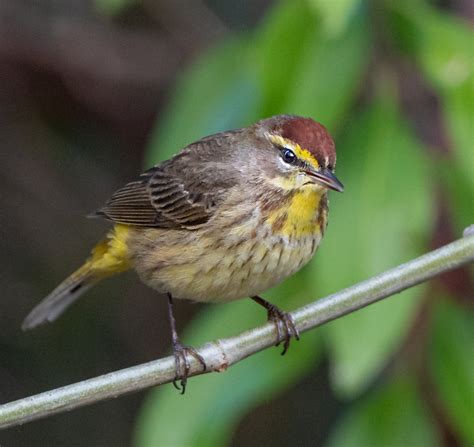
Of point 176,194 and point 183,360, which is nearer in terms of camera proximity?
point 183,360

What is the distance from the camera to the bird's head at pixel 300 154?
3.48 meters

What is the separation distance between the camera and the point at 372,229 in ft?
12.0

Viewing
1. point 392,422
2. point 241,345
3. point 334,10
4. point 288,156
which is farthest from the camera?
point 392,422

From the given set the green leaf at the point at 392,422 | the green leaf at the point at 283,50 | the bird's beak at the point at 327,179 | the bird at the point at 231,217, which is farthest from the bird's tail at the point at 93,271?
the green leaf at the point at 392,422

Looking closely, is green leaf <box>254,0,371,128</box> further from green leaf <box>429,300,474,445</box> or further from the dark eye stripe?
green leaf <box>429,300,474,445</box>

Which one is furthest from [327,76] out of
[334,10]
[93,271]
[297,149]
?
[93,271]

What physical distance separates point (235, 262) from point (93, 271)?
96 centimetres

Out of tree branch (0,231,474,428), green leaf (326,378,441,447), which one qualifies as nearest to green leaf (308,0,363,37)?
tree branch (0,231,474,428)

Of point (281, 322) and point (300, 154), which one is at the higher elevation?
point (300, 154)

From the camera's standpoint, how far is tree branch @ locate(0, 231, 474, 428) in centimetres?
254

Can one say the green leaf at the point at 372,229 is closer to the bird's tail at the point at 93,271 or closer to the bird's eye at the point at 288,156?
the bird's eye at the point at 288,156

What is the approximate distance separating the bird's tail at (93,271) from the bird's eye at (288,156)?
839 mm

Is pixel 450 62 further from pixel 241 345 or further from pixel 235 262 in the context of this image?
pixel 241 345

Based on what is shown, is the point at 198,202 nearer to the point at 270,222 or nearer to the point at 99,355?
the point at 270,222
